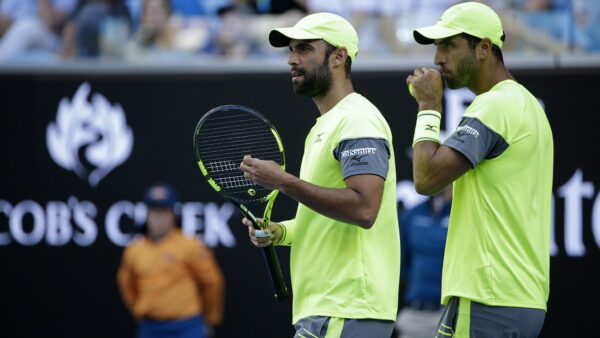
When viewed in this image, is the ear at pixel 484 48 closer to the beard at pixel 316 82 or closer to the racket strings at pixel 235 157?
the beard at pixel 316 82

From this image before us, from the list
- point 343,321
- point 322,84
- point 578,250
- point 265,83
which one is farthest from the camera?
point 265,83

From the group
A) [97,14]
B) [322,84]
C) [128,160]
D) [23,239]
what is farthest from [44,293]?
[322,84]

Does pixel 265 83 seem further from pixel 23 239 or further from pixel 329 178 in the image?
pixel 329 178

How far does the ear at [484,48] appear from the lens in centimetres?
454

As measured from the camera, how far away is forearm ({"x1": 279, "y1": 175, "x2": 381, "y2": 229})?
13.9 feet

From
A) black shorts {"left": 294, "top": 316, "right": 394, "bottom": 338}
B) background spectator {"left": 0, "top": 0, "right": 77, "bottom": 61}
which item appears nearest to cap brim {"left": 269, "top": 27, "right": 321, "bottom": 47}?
black shorts {"left": 294, "top": 316, "right": 394, "bottom": 338}

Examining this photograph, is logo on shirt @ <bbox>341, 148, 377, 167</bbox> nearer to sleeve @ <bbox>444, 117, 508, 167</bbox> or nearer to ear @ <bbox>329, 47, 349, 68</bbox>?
sleeve @ <bbox>444, 117, 508, 167</bbox>

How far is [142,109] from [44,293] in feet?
6.05

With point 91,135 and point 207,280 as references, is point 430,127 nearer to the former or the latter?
point 207,280

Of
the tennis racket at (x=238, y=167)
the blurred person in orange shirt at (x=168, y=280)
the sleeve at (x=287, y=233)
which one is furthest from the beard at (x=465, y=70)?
the blurred person in orange shirt at (x=168, y=280)

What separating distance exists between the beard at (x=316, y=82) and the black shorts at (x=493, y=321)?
1.09 meters

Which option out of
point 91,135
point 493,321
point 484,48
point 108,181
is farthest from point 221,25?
point 493,321

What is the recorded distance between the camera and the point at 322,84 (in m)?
4.66

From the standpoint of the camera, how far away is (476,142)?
169 inches
